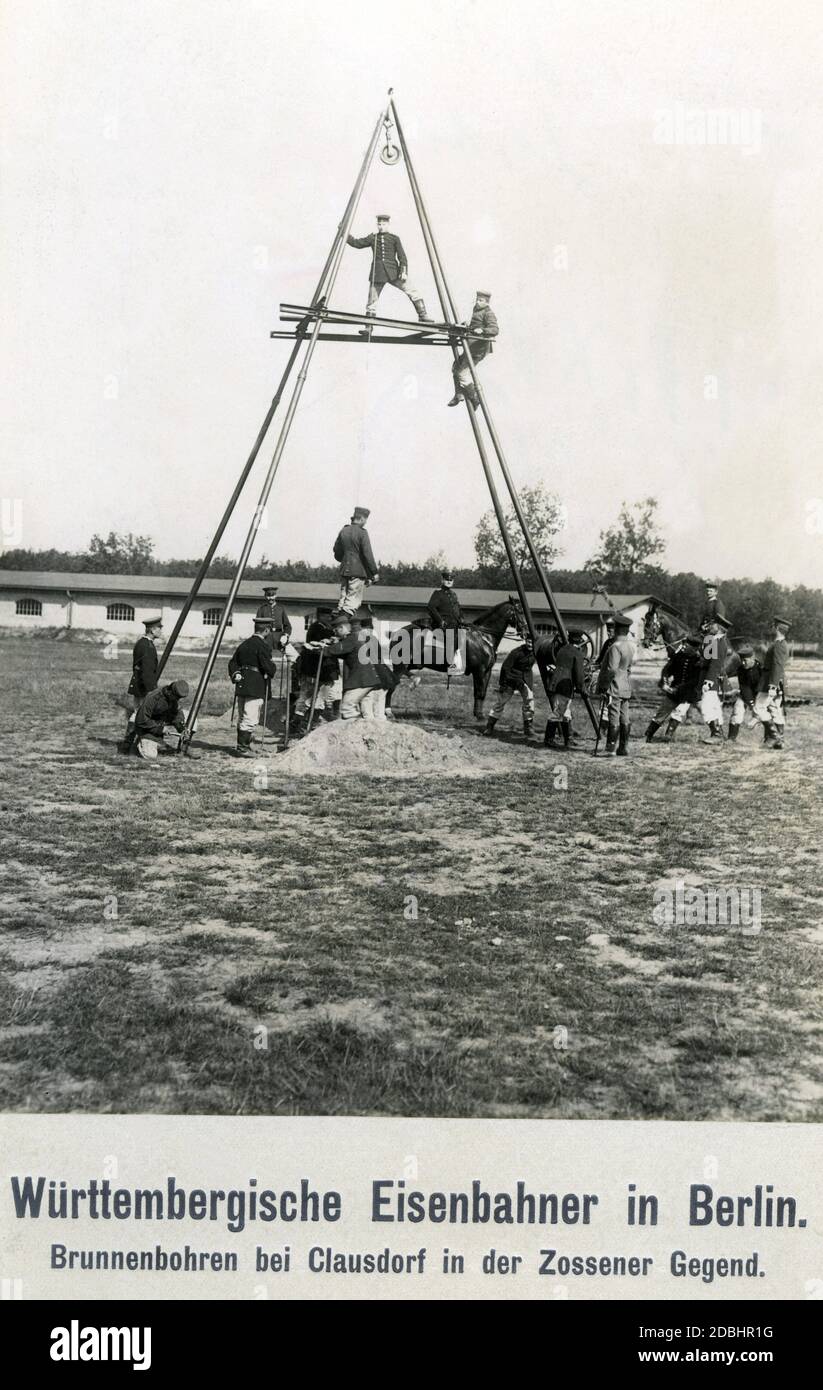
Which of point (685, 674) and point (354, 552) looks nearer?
point (354, 552)

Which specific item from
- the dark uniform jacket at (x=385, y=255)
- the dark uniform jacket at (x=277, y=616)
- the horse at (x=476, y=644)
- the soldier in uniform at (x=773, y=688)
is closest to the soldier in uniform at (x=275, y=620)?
the dark uniform jacket at (x=277, y=616)

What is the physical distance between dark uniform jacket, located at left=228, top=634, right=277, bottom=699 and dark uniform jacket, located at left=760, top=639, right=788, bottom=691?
682 centimetres

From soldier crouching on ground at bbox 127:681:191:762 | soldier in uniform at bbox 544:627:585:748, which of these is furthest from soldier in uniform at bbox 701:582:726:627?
soldier crouching on ground at bbox 127:681:191:762

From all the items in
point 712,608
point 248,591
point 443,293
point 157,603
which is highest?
point 443,293

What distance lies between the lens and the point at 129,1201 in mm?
3754

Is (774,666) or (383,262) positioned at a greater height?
(383,262)

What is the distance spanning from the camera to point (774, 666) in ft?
42.8

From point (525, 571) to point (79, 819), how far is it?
3480cm

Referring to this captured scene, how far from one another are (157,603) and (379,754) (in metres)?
30.7

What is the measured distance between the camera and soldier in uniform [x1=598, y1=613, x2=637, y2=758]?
11711mm

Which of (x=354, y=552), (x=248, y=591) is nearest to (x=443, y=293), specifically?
(x=354, y=552)

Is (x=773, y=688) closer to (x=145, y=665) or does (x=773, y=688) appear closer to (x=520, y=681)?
(x=520, y=681)

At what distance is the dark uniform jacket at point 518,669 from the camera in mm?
13633

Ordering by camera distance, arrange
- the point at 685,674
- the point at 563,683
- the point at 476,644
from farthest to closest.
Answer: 1. the point at 476,644
2. the point at 685,674
3. the point at 563,683
